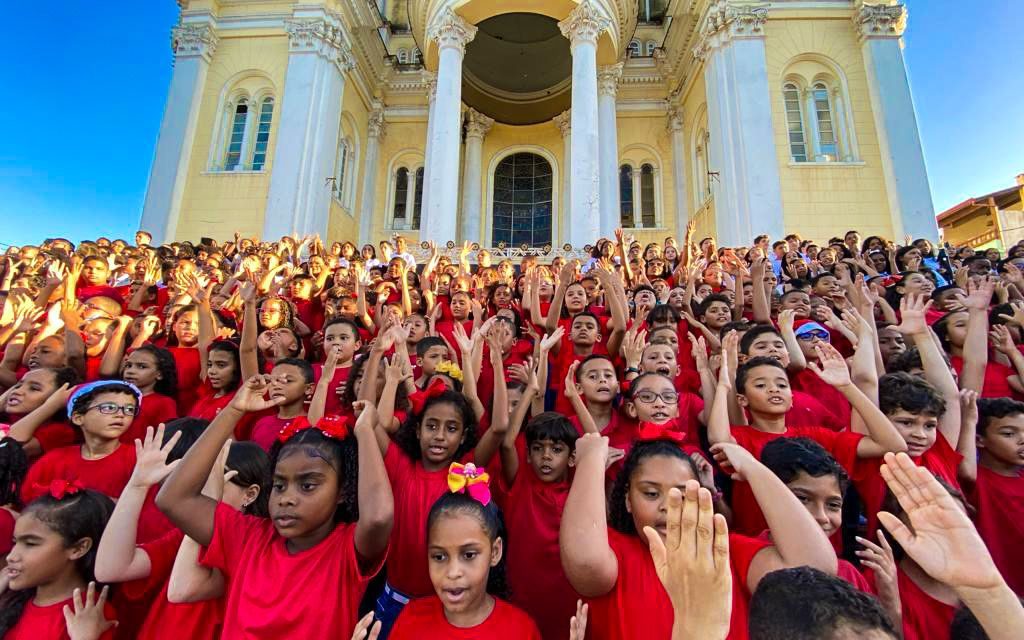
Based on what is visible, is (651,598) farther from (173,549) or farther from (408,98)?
(408,98)

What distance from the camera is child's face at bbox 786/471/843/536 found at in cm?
191

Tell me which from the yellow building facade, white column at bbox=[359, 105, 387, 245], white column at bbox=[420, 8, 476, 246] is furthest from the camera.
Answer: white column at bbox=[359, 105, 387, 245]

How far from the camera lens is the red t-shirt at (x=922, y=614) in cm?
172

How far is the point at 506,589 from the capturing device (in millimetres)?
2033

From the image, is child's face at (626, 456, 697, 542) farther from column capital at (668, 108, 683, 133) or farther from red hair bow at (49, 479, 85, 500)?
column capital at (668, 108, 683, 133)

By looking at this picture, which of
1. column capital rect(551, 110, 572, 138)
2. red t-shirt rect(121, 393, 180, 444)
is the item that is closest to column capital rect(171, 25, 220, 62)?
column capital rect(551, 110, 572, 138)

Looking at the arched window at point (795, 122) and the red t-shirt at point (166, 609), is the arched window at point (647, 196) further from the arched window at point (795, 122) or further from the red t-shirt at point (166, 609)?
the red t-shirt at point (166, 609)

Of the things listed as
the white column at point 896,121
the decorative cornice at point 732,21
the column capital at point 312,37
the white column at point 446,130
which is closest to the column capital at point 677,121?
the decorative cornice at point 732,21

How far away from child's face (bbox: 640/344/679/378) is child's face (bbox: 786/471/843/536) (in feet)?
4.47

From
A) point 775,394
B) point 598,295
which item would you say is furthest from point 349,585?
point 598,295

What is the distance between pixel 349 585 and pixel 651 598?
3.42 feet

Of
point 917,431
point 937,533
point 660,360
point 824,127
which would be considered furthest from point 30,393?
point 824,127

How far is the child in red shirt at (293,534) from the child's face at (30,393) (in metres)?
1.89

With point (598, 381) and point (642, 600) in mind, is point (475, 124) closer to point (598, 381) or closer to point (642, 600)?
point (598, 381)
